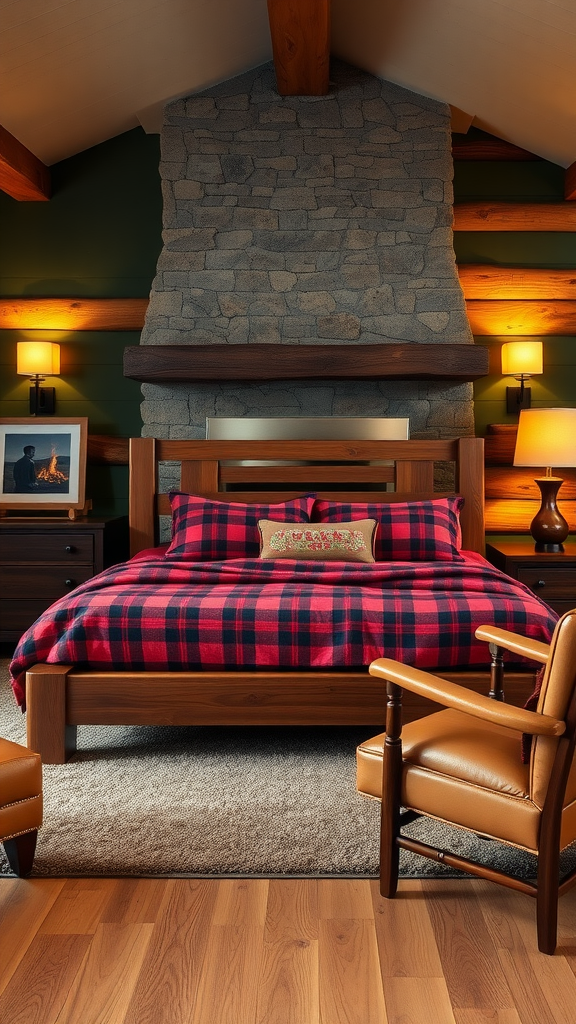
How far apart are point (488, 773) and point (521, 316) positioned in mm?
3952

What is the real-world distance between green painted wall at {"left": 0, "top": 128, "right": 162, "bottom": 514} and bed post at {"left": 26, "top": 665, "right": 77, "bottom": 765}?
2587 millimetres

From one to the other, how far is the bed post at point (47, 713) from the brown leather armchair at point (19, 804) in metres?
0.77

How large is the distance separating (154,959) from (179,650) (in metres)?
1.28

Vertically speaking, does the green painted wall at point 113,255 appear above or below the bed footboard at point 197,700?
above

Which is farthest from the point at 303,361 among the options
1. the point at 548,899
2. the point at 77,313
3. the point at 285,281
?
the point at 548,899

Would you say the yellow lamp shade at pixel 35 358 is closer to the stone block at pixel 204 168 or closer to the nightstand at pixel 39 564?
the nightstand at pixel 39 564

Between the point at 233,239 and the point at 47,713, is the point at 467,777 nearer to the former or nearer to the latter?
the point at 47,713

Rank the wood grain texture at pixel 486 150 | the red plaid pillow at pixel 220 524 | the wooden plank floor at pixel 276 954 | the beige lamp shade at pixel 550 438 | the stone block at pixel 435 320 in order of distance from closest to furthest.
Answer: the wooden plank floor at pixel 276 954 < the red plaid pillow at pixel 220 524 < the beige lamp shade at pixel 550 438 < the stone block at pixel 435 320 < the wood grain texture at pixel 486 150

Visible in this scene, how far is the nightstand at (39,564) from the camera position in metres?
4.68

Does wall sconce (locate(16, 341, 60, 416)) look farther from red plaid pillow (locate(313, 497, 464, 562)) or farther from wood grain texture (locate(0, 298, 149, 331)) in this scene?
red plaid pillow (locate(313, 497, 464, 562))

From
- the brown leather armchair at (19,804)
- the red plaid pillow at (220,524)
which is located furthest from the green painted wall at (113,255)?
the brown leather armchair at (19,804)

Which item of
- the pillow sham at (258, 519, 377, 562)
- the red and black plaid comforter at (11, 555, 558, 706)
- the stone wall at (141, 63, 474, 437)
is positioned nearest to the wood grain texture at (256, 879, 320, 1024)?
the red and black plaid comforter at (11, 555, 558, 706)

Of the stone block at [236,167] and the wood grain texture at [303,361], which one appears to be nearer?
the wood grain texture at [303,361]

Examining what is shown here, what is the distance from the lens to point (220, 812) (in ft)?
8.57
